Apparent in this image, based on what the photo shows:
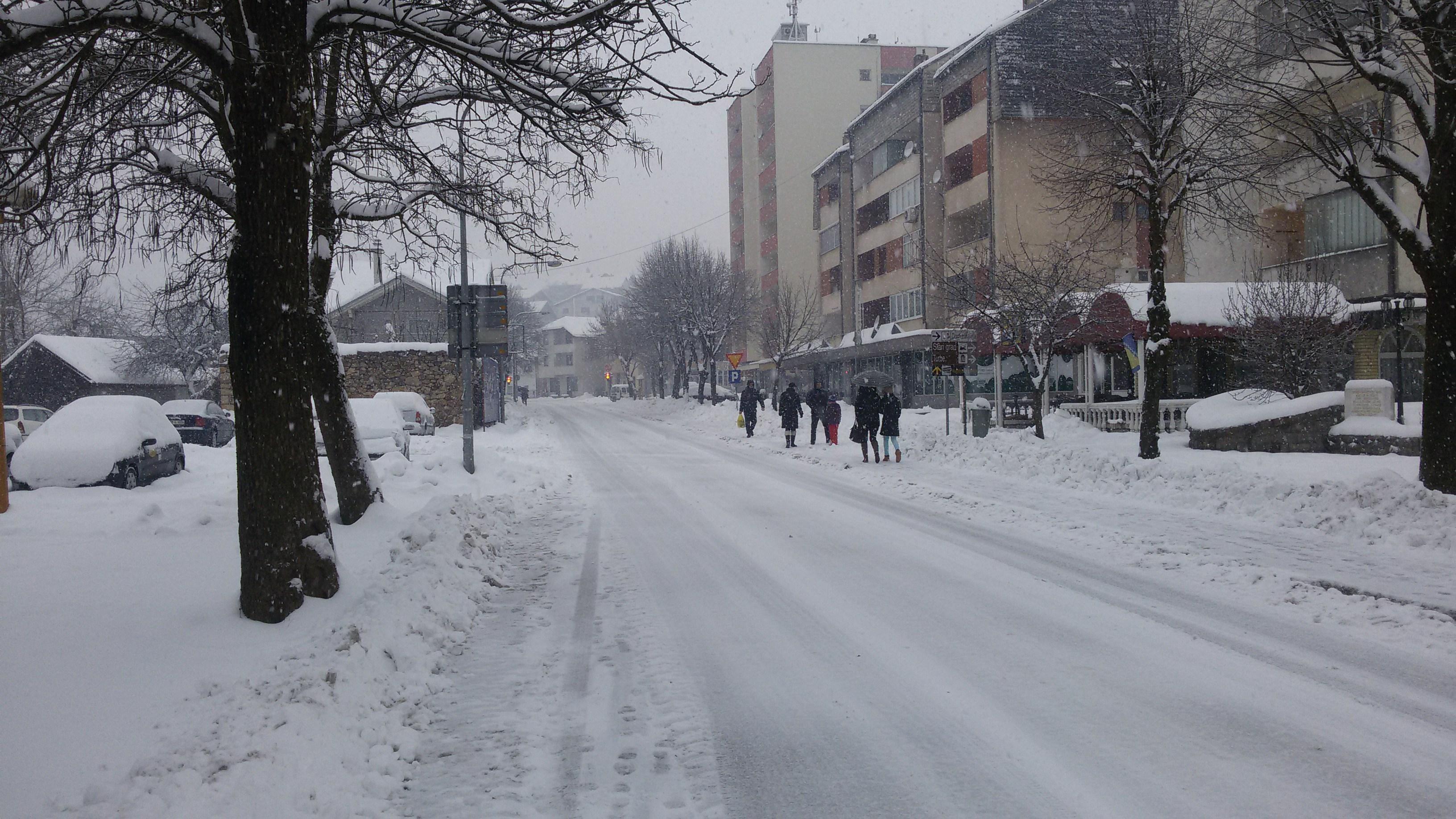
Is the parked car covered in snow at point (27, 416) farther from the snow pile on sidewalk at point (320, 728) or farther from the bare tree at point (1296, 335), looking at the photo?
the bare tree at point (1296, 335)

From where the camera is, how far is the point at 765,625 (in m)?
6.34

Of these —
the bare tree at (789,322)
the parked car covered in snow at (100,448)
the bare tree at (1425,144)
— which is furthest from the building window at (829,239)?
the bare tree at (1425,144)

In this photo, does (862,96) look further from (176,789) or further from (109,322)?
(176,789)

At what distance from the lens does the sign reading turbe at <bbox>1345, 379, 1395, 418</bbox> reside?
44.3 ft

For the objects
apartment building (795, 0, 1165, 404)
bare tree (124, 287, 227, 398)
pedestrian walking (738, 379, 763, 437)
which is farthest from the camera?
bare tree (124, 287, 227, 398)

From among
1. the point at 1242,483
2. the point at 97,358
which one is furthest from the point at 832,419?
the point at 97,358

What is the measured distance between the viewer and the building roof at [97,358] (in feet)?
156

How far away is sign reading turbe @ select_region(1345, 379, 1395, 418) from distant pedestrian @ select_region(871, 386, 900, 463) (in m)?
7.86

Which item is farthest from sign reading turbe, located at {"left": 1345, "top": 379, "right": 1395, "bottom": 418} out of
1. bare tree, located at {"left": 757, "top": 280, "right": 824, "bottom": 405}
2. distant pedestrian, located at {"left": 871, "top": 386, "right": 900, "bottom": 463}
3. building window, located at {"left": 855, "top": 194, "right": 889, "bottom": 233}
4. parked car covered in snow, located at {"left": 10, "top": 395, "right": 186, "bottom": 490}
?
building window, located at {"left": 855, "top": 194, "right": 889, "bottom": 233}

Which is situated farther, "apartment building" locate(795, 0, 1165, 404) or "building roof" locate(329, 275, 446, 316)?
"building roof" locate(329, 275, 446, 316)

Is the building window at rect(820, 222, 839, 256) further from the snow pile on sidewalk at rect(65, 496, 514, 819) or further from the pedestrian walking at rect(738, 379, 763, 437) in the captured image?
the snow pile on sidewalk at rect(65, 496, 514, 819)

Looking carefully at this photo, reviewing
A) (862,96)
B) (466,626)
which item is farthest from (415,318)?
(466,626)

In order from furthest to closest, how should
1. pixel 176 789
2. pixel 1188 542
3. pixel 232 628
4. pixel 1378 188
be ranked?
pixel 1378 188 < pixel 1188 542 < pixel 232 628 < pixel 176 789

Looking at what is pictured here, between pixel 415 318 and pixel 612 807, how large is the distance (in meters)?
45.5
